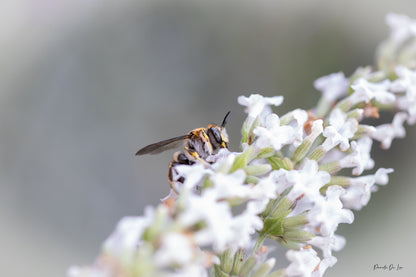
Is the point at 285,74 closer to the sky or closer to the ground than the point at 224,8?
closer to the ground

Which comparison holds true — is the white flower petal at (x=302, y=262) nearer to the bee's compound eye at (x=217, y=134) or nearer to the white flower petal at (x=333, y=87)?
the bee's compound eye at (x=217, y=134)

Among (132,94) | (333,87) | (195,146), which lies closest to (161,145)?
(195,146)

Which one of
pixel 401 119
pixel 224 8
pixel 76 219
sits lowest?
pixel 401 119

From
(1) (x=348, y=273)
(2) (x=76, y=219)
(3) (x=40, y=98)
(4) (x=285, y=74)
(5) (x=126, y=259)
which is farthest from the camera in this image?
(4) (x=285, y=74)

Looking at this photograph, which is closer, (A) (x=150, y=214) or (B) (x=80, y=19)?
(A) (x=150, y=214)

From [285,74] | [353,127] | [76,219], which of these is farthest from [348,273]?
[353,127]

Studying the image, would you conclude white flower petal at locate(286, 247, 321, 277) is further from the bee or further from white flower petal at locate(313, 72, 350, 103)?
white flower petal at locate(313, 72, 350, 103)

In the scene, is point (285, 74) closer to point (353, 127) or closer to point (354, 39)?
point (354, 39)

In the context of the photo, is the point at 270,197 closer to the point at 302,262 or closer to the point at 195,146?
the point at 302,262
